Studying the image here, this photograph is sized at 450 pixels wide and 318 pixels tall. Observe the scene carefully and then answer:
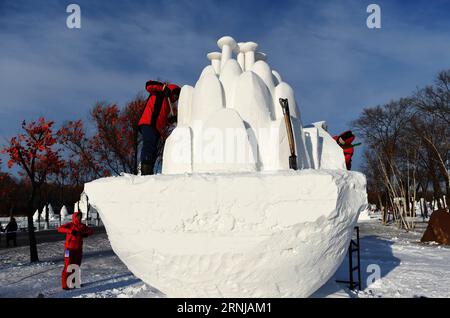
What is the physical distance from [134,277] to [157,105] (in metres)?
4.35

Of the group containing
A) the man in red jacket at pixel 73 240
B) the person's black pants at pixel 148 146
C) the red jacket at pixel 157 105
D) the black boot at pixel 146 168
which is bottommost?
the man in red jacket at pixel 73 240

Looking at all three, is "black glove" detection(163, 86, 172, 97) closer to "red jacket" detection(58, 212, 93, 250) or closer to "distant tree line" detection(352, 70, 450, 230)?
"red jacket" detection(58, 212, 93, 250)

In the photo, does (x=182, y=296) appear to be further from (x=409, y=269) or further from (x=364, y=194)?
(x=409, y=269)

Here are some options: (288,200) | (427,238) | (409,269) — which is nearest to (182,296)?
(288,200)

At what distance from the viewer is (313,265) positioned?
4.56m

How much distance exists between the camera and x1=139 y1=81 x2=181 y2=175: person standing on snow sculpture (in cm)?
575

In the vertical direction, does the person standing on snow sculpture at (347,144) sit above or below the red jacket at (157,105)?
below

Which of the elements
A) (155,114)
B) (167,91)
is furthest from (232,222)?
(167,91)

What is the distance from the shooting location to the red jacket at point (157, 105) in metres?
5.85

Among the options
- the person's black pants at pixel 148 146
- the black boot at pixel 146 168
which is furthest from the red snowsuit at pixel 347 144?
the black boot at pixel 146 168

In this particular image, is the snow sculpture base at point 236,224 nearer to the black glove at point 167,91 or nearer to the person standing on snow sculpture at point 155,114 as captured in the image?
the person standing on snow sculpture at point 155,114

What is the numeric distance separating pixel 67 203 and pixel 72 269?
128 ft

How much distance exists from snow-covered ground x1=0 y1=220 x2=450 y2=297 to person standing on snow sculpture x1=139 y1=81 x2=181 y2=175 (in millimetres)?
2459

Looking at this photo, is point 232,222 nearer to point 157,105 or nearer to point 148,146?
point 148,146
